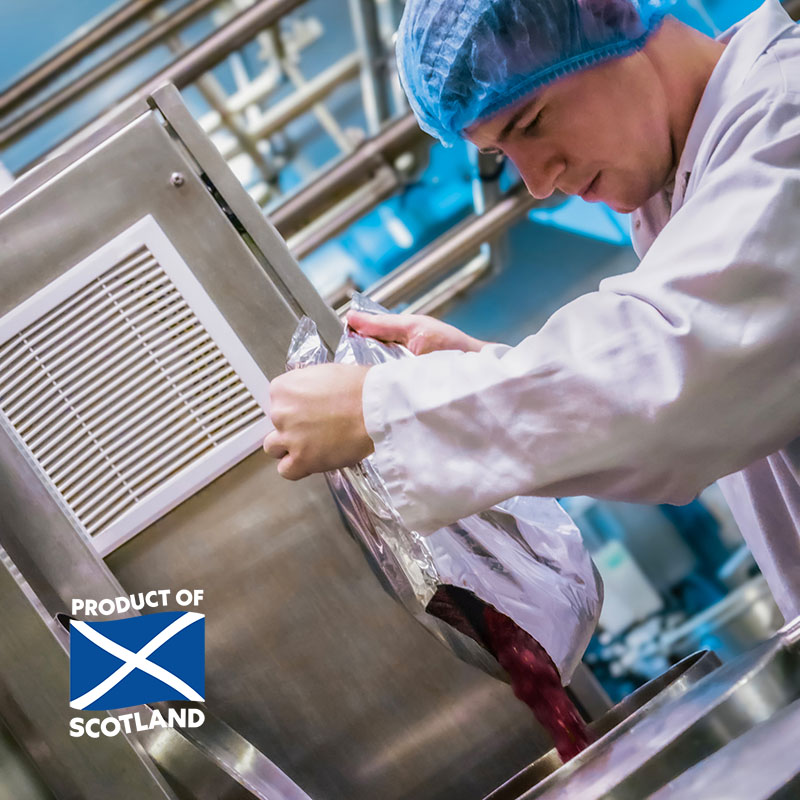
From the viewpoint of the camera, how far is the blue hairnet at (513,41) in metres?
0.95

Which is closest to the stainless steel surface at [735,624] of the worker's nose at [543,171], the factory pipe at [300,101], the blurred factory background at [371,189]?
the blurred factory background at [371,189]

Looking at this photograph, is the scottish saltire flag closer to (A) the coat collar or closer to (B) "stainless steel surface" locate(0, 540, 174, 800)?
(B) "stainless steel surface" locate(0, 540, 174, 800)

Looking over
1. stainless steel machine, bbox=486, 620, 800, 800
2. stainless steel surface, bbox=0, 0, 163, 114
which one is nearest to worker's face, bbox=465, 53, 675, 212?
stainless steel machine, bbox=486, 620, 800, 800

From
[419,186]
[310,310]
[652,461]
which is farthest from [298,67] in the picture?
[652,461]

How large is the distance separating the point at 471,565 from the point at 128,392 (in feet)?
1.64

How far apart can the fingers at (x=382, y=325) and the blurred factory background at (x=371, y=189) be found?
20 centimetres

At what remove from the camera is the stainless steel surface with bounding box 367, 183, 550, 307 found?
232 centimetres

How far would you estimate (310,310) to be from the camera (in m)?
1.18

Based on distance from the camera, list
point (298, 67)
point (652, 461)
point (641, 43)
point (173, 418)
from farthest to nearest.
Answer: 1. point (298, 67)
2. point (173, 418)
3. point (641, 43)
4. point (652, 461)

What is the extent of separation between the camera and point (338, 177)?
2.37 metres

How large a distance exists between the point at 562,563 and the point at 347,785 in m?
0.42

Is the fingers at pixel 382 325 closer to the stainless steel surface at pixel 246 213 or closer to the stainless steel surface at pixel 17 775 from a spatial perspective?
the stainless steel surface at pixel 246 213

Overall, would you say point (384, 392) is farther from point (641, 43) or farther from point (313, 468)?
point (641, 43)

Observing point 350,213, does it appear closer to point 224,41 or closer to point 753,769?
point 224,41
